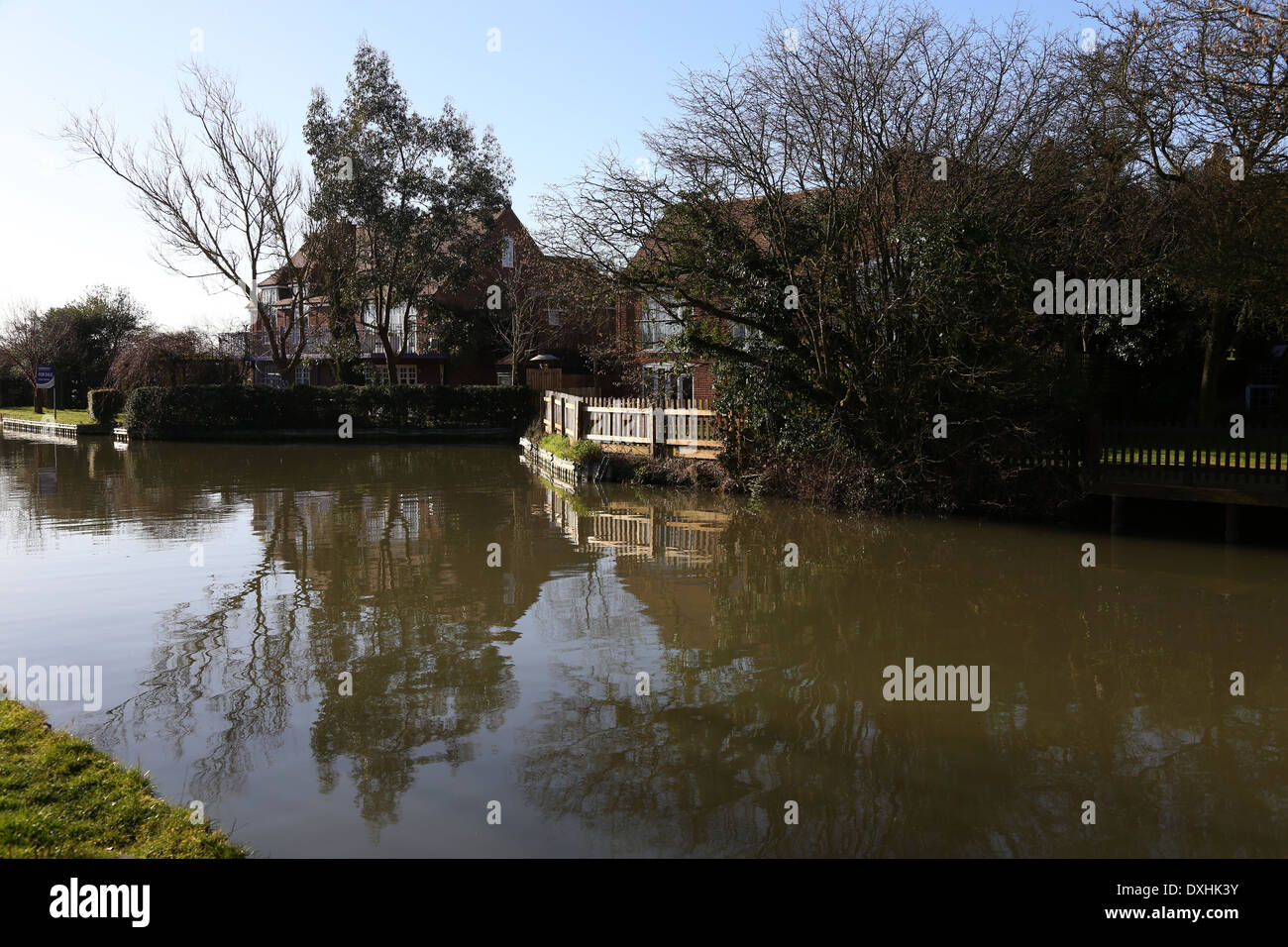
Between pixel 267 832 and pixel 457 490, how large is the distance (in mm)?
15557

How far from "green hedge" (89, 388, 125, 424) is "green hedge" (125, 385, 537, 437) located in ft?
10.9

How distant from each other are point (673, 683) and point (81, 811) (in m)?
4.12

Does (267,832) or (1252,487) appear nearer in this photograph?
(267,832)

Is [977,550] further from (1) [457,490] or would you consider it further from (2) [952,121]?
(1) [457,490]

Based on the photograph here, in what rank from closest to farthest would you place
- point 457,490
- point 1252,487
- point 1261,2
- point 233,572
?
point 233,572 → point 1261,2 → point 1252,487 → point 457,490

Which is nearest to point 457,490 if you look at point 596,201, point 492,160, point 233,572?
point 596,201

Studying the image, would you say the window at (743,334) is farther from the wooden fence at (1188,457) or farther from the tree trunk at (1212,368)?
the tree trunk at (1212,368)

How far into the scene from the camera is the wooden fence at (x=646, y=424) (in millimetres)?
20969

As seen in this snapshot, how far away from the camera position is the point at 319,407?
3609 cm

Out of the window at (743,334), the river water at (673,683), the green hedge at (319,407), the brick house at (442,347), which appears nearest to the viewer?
the river water at (673,683)

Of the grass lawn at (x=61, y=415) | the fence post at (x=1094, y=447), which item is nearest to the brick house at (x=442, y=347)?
the grass lawn at (x=61, y=415)

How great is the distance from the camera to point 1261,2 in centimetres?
1257

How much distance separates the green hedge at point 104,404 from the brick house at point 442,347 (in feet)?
17.0

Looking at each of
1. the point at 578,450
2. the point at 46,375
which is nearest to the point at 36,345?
the point at 46,375
